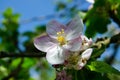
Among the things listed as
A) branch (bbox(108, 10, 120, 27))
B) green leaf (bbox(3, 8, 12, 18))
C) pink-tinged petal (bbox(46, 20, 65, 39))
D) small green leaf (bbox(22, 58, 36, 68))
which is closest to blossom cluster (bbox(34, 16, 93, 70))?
pink-tinged petal (bbox(46, 20, 65, 39))

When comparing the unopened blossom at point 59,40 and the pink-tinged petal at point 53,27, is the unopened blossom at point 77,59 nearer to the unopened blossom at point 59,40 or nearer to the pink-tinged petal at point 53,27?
the unopened blossom at point 59,40

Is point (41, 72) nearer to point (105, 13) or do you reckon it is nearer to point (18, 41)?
point (18, 41)

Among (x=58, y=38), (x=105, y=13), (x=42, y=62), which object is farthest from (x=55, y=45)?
(x=42, y=62)

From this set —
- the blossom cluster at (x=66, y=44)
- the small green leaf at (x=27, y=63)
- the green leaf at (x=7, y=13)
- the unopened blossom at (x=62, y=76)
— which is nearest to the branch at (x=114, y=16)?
the blossom cluster at (x=66, y=44)

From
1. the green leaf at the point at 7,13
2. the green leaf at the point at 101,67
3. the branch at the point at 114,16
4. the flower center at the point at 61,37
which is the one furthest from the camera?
the green leaf at the point at 7,13

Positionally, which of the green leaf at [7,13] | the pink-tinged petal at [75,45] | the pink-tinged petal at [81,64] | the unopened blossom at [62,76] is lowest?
the unopened blossom at [62,76]

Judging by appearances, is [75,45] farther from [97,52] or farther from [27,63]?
[27,63]

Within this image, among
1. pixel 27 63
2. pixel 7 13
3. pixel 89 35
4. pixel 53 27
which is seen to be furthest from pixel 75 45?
pixel 7 13

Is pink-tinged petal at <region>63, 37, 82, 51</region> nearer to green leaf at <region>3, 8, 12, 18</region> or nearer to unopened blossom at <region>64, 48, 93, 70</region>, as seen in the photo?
unopened blossom at <region>64, 48, 93, 70</region>

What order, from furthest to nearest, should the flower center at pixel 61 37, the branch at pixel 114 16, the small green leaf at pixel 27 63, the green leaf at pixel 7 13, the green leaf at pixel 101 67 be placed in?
1. the green leaf at pixel 7 13
2. the small green leaf at pixel 27 63
3. the branch at pixel 114 16
4. the flower center at pixel 61 37
5. the green leaf at pixel 101 67
